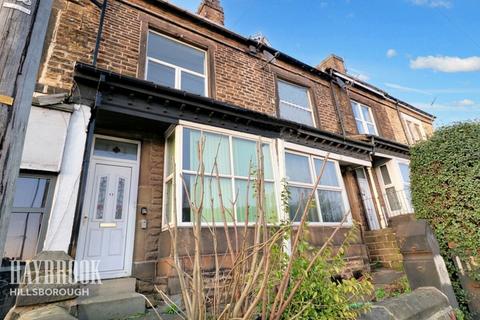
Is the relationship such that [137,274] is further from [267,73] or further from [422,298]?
[267,73]

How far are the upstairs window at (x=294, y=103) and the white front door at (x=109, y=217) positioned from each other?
5.35 meters

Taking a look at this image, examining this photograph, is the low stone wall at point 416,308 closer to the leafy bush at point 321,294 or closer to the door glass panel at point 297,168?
the leafy bush at point 321,294

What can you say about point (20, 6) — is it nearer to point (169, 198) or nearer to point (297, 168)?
point (169, 198)

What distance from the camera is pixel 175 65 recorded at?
7062 mm

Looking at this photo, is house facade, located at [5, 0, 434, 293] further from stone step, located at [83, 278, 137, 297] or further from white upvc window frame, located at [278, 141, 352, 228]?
stone step, located at [83, 278, 137, 297]

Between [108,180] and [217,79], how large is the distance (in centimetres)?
405

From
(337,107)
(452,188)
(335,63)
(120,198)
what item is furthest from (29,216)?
(335,63)

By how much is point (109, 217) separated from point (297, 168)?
5063 mm

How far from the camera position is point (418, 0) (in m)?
10.2

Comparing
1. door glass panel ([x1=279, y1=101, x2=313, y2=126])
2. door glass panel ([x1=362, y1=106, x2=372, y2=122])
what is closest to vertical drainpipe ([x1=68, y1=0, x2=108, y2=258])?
door glass panel ([x1=279, y1=101, x2=313, y2=126])

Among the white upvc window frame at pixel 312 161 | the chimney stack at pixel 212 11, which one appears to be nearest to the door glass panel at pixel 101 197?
the white upvc window frame at pixel 312 161

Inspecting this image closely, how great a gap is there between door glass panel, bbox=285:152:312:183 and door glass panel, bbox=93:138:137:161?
4135 millimetres

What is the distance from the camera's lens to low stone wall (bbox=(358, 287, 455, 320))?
250cm

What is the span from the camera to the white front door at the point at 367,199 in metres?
9.33
